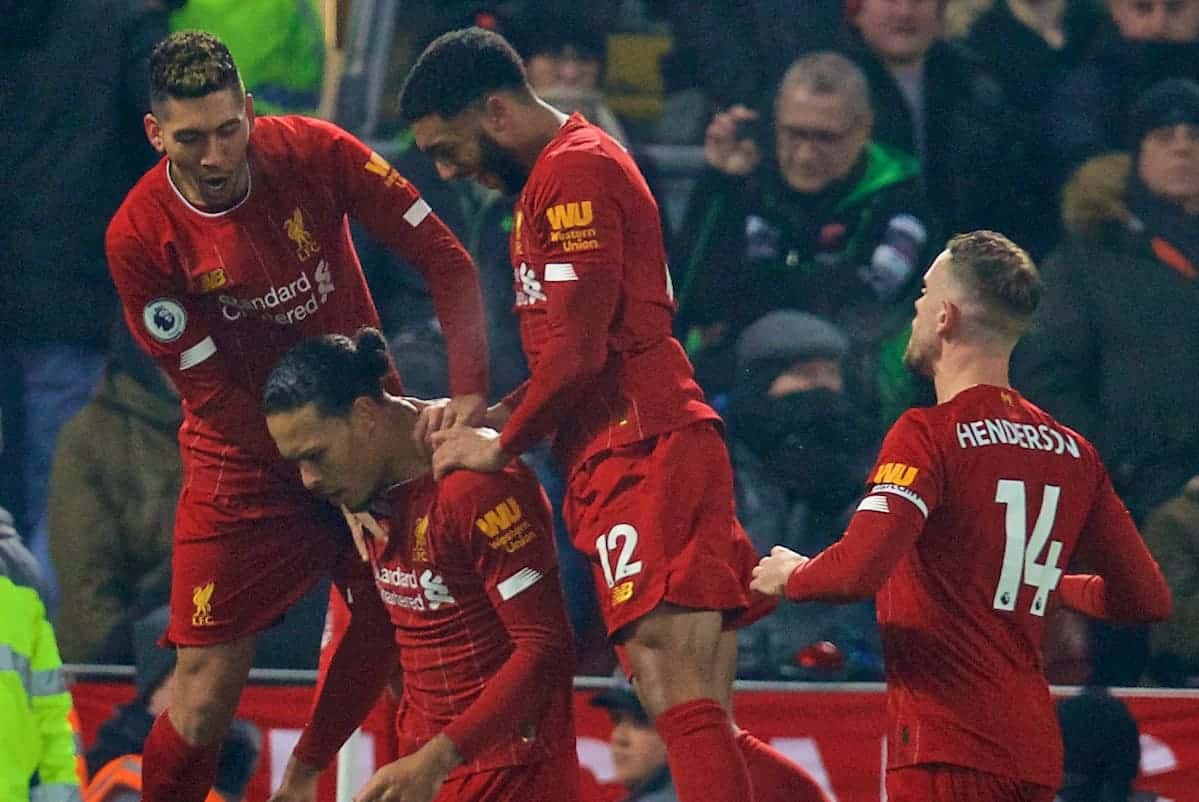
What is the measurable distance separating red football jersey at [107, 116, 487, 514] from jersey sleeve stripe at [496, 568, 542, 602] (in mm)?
525

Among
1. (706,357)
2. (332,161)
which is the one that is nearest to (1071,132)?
(706,357)

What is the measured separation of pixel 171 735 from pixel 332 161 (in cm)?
136

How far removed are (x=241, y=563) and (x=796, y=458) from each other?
80.9 inches

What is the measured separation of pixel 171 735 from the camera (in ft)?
15.2

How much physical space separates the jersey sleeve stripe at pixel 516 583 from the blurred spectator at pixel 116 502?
2.45m

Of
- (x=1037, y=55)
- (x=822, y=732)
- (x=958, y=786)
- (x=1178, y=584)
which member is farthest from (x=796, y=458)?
(x=958, y=786)

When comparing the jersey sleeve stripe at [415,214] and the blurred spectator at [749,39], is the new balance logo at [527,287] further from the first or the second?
the blurred spectator at [749,39]

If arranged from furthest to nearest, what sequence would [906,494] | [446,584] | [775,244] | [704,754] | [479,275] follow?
[775,244] < [479,275] < [446,584] < [704,754] < [906,494]

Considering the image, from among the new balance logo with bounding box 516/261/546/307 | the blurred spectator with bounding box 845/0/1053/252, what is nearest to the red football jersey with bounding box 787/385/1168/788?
the new balance logo with bounding box 516/261/546/307

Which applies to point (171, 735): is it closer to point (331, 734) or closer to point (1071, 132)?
point (331, 734)

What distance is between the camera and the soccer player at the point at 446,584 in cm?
395

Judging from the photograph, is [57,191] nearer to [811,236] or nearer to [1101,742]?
[811,236]

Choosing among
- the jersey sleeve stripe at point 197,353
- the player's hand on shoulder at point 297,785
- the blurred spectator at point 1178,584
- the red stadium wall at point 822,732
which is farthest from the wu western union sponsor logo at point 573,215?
the blurred spectator at point 1178,584

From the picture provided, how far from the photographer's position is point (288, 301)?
14.6ft
